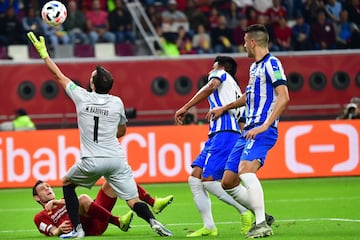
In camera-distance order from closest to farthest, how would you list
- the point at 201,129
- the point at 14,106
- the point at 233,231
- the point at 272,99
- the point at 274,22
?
the point at 272,99
the point at 233,231
the point at 201,129
the point at 14,106
the point at 274,22

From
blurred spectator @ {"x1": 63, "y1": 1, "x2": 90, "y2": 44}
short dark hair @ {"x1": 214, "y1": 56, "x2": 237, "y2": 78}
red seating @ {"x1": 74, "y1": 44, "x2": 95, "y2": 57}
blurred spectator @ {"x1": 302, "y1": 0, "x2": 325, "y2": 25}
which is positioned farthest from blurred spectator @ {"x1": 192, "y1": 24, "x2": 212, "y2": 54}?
short dark hair @ {"x1": 214, "y1": 56, "x2": 237, "y2": 78}

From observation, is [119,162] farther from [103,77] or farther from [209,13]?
[209,13]

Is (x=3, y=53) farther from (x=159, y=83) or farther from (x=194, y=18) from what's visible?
(x=194, y=18)

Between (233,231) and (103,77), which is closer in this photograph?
(103,77)

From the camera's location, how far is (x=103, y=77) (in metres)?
11.9

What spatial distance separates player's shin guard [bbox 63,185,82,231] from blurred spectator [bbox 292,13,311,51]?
17591 mm

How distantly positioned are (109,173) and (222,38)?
663 inches

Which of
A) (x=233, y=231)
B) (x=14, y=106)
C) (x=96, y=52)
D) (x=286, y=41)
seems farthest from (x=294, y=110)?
(x=233, y=231)

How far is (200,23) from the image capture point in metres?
29.0

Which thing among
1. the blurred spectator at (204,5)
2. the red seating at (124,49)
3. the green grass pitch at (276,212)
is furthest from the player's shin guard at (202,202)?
the blurred spectator at (204,5)

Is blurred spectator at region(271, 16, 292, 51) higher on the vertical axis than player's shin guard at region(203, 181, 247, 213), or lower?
higher

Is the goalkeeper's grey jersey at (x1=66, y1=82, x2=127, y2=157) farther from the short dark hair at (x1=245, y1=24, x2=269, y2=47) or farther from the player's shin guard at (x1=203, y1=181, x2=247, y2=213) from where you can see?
the short dark hair at (x1=245, y1=24, x2=269, y2=47)

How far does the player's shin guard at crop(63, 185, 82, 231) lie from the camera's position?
12.1 metres

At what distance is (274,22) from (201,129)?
810cm
